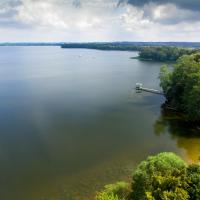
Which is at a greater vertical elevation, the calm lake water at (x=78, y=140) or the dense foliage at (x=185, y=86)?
the dense foliage at (x=185, y=86)

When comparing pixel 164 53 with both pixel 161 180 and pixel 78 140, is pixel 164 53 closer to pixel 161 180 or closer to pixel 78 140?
pixel 78 140

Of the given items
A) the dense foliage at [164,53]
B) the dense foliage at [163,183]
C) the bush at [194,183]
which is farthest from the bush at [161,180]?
the dense foliage at [164,53]

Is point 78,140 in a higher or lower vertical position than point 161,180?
lower

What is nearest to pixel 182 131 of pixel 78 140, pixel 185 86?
pixel 185 86

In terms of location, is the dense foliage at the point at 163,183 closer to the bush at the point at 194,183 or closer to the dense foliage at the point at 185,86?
the bush at the point at 194,183

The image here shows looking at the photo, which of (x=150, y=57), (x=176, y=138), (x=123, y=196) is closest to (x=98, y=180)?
(x=123, y=196)

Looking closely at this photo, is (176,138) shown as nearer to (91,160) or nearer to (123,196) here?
(91,160)
